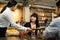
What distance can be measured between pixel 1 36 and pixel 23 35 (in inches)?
31.6

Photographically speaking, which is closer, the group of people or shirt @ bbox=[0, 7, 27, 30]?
the group of people

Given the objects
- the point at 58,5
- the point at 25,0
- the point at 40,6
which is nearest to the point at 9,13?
the point at 58,5

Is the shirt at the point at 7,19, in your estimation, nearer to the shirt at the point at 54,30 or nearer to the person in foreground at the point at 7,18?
the person in foreground at the point at 7,18

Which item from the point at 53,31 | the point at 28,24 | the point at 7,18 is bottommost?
the point at 28,24

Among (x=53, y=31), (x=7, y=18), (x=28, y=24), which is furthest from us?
(x=28, y=24)

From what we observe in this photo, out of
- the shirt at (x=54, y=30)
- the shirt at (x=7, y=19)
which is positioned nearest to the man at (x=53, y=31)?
the shirt at (x=54, y=30)

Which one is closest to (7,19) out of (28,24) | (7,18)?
(7,18)

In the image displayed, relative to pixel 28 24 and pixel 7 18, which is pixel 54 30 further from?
pixel 28 24

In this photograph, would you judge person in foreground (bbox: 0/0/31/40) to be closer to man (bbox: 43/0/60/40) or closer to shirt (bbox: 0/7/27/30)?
shirt (bbox: 0/7/27/30)

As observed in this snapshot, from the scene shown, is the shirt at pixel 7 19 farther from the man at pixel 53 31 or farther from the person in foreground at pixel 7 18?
the man at pixel 53 31

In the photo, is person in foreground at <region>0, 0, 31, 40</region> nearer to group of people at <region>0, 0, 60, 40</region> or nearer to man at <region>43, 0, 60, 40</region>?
group of people at <region>0, 0, 60, 40</region>

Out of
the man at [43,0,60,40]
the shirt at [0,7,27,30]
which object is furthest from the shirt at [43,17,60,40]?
the shirt at [0,7,27,30]

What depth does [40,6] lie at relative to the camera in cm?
2094

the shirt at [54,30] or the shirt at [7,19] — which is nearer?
the shirt at [54,30]
